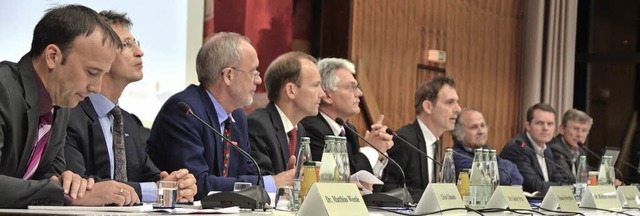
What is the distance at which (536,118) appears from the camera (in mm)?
7715

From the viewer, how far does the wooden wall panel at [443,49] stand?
7.64m

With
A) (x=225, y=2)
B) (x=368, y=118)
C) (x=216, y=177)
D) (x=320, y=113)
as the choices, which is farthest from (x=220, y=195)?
(x=368, y=118)

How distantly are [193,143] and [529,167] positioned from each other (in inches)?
145

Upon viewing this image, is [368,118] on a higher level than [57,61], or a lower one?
lower

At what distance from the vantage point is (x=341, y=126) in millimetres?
5133

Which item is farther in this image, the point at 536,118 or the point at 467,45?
the point at 467,45

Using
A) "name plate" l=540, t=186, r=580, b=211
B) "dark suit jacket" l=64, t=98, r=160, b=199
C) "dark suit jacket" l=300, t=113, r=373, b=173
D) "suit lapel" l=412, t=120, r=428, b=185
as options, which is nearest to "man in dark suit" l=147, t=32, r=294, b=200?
"dark suit jacket" l=64, t=98, r=160, b=199

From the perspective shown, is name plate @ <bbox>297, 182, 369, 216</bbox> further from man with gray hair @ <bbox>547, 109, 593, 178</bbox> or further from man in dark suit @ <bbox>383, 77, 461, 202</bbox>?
man with gray hair @ <bbox>547, 109, 593, 178</bbox>

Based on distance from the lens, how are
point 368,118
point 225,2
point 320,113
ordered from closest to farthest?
point 320,113 < point 225,2 < point 368,118

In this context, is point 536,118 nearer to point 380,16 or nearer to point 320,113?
point 380,16

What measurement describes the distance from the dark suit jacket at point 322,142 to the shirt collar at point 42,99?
2012mm

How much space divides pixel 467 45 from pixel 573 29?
1.48 meters

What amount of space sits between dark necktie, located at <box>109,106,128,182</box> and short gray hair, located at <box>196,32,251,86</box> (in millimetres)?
726

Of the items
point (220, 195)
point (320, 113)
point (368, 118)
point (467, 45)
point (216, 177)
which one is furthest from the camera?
point (467, 45)
